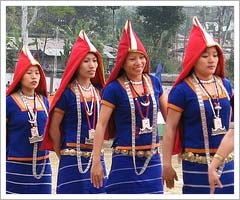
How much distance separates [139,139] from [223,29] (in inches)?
346

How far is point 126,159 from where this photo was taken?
17.3ft

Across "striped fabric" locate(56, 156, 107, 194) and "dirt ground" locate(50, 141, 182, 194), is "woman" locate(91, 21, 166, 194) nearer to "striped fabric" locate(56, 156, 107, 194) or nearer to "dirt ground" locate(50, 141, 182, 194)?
"striped fabric" locate(56, 156, 107, 194)

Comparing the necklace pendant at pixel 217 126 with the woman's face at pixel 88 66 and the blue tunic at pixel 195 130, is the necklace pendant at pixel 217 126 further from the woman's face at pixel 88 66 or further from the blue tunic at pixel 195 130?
the woman's face at pixel 88 66

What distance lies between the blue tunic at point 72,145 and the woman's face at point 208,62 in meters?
1.23

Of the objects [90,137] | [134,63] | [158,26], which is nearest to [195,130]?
[134,63]

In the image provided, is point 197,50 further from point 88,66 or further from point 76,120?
point 76,120

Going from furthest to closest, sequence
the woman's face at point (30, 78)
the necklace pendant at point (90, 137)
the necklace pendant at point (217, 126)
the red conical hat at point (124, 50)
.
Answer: the woman's face at point (30, 78) → the necklace pendant at point (90, 137) → the red conical hat at point (124, 50) → the necklace pendant at point (217, 126)

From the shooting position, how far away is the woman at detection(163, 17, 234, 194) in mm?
4832

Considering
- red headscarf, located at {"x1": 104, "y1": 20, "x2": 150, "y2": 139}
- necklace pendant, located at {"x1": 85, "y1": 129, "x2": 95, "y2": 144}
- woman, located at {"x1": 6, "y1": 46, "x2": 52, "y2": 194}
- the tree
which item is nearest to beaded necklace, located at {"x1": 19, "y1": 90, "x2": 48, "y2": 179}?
woman, located at {"x1": 6, "y1": 46, "x2": 52, "y2": 194}

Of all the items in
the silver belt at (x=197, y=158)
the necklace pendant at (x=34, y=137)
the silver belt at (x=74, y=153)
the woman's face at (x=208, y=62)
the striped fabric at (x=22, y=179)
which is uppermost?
the woman's face at (x=208, y=62)

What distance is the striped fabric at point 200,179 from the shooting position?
4.82 m

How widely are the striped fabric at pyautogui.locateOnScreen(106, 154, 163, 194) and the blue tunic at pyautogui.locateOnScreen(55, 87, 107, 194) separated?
1.13 ft

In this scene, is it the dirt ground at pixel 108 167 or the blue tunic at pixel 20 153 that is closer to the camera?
the blue tunic at pixel 20 153

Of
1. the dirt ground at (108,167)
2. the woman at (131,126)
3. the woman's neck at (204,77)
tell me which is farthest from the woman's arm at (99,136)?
the dirt ground at (108,167)
